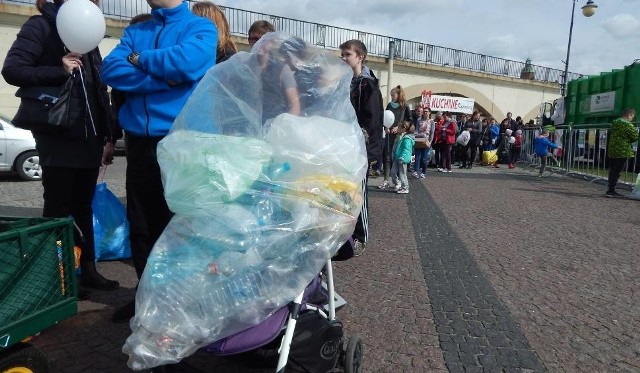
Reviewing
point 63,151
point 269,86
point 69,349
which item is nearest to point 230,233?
point 269,86

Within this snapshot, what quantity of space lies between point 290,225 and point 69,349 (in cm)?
173

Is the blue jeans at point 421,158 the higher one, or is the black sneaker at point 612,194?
the blue jeans at point 421,158

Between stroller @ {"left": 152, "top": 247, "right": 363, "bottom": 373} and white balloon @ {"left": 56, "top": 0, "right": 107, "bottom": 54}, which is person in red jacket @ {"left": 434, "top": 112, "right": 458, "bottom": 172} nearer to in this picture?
white balloon @ {"left": 56, "top": 0, "right": 107, "bottom": 54}

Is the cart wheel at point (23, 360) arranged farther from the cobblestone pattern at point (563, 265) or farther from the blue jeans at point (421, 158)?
the blue jeans at point (421, 158)

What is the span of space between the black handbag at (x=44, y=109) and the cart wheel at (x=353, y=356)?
212cm

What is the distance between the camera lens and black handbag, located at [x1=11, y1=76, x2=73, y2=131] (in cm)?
293

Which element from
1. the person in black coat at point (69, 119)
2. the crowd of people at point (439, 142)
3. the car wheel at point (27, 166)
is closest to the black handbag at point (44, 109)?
the person in black coat at point (69, 119)

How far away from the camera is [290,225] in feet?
6.00

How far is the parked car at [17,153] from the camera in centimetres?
923

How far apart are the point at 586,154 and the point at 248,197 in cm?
1273

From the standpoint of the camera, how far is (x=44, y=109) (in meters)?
2.95

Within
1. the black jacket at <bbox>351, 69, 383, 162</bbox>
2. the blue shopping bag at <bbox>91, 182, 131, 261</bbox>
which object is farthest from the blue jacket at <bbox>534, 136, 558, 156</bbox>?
the blue shopping bag at <bbox>91, 182, 131, 261</bbox>

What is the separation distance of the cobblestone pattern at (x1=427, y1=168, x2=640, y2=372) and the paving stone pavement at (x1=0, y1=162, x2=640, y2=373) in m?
0.01

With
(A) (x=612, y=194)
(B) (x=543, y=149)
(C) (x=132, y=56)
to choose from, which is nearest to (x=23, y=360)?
(C) (x=132, y=56)
